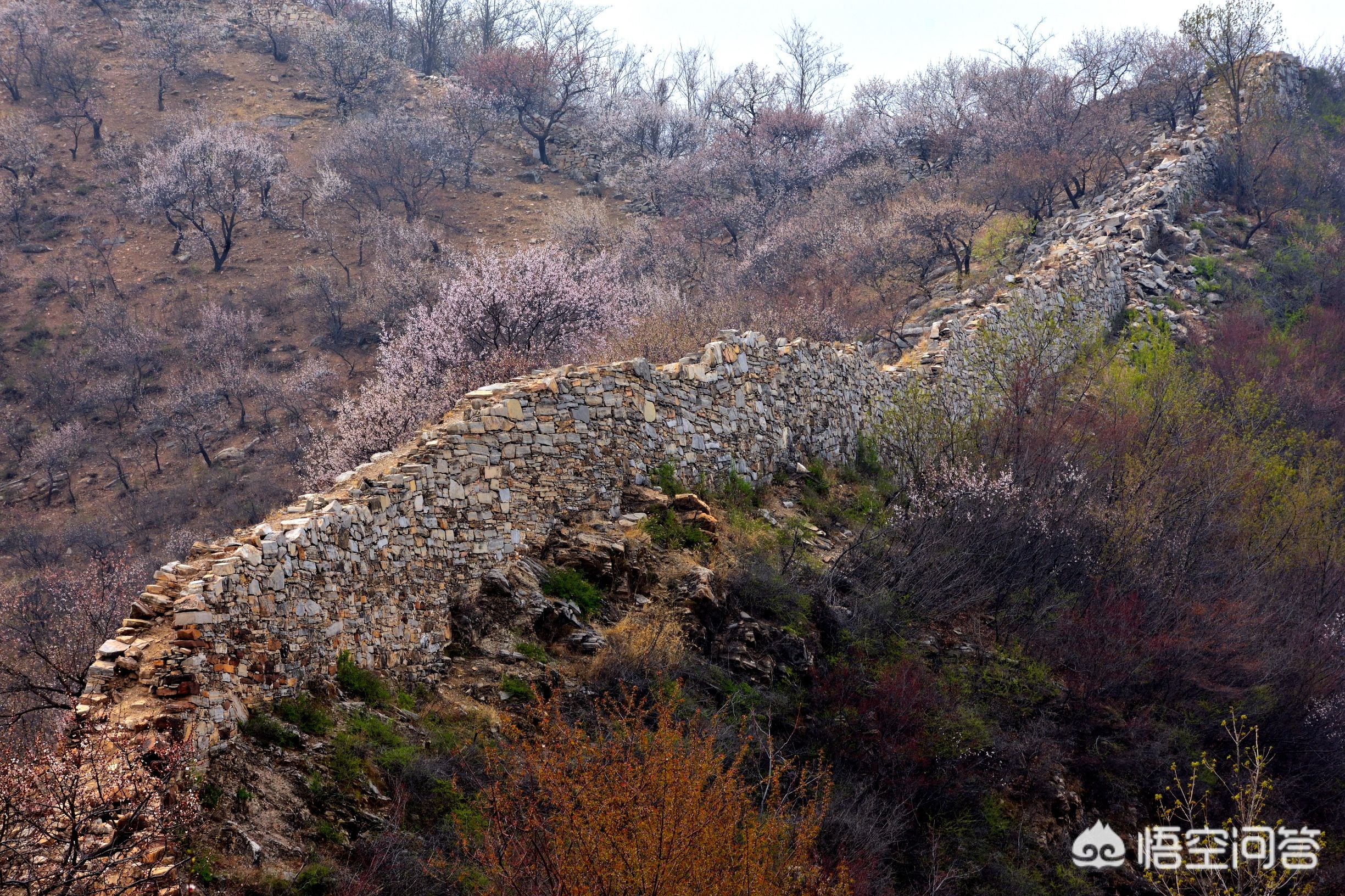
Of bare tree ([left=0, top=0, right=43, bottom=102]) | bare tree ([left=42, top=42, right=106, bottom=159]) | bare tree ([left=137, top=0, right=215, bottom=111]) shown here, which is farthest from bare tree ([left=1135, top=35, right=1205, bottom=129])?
bare tree ([left=0, top=0, right=43, bottom=102])

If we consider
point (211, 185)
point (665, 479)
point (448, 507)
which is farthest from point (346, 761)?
point (211, 185)

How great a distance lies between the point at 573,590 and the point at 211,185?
33.9 m

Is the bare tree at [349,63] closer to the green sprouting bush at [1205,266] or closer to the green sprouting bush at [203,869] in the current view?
the green sprouting bush at [1205,266]

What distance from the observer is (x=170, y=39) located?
48.4 meters

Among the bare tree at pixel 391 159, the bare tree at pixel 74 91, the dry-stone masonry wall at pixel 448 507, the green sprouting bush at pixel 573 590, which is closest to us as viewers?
the dry-stone masonry wall at pixel 448 507

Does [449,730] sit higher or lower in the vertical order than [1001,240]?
lower

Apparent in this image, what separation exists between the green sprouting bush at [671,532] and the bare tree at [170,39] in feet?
141

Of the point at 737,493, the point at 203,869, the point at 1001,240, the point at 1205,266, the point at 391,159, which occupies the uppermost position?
the point at 391,159

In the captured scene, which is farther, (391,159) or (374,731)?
(391,159)

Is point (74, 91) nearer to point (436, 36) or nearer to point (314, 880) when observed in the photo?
point (436, 36)

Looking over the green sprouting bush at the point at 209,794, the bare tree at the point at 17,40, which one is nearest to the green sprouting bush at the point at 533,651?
the green sprouting bush at the point at 209,794

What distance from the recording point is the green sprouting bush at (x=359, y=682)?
8.43 metres

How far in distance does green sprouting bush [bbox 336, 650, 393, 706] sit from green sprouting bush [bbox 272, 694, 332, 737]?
1.58 ft

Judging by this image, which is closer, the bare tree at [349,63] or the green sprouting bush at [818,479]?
the green sprouting bush at [818,479]
